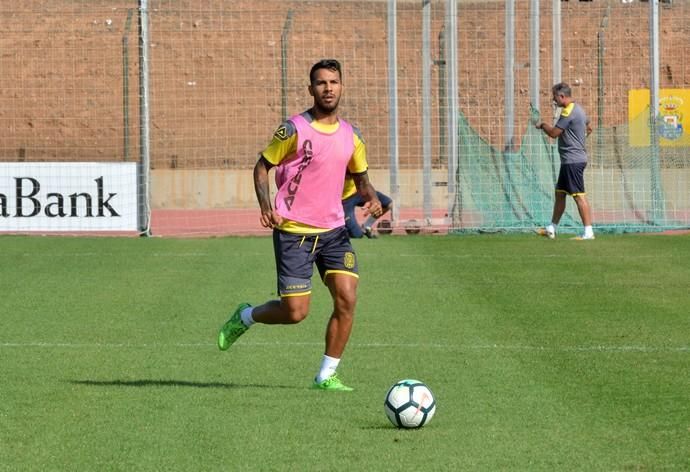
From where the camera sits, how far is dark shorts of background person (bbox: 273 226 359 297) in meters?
8.77

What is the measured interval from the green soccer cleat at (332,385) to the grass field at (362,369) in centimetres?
10

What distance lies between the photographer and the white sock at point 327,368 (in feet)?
28.4

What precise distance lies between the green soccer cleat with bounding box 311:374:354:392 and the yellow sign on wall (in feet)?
51.9

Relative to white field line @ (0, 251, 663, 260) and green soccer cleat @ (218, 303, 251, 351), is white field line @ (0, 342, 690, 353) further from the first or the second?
white field line @ (0, 251, 663, 260)

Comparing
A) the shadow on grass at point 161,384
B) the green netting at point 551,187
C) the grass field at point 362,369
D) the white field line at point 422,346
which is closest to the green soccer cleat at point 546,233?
the green netting at point 551,187

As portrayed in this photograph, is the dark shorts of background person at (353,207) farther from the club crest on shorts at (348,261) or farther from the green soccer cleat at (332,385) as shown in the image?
the green soccer cleat at (332,385)

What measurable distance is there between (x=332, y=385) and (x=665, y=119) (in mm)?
19584

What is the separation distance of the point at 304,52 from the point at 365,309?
3408 cm

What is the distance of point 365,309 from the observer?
1288 cm

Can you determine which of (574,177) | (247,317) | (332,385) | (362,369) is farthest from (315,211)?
(574,177)

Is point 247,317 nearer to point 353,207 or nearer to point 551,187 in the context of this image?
point 353,207

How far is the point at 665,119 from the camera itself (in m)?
27.0

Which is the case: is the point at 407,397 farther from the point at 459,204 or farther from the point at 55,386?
the point at 459,204

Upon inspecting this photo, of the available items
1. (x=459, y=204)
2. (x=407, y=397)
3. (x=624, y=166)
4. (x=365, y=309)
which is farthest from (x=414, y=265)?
(x=407, y=397)
